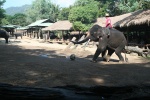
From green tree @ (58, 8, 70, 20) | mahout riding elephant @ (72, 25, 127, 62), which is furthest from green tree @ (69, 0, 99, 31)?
green tree @ (58, 8, 70, 20)

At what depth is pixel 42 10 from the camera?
84.3 m

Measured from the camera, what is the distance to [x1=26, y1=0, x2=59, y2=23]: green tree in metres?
80.8

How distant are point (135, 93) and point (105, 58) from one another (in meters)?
9.45

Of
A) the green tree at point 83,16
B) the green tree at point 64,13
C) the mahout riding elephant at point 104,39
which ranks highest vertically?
the green tree at point 64,13

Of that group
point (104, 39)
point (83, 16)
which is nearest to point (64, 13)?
point (83, 16)

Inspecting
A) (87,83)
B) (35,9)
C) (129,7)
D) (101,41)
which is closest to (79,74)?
(87,83)

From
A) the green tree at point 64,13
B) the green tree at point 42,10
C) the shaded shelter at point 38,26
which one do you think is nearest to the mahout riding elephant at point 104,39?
the shaded shelter at point 38,26

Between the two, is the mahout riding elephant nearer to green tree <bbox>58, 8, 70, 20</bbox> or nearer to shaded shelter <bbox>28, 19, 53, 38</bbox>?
shaded shelter <bbox>28, 19, 53, 38</bbox>

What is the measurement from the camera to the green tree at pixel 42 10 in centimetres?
8081

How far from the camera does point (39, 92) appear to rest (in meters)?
3.35

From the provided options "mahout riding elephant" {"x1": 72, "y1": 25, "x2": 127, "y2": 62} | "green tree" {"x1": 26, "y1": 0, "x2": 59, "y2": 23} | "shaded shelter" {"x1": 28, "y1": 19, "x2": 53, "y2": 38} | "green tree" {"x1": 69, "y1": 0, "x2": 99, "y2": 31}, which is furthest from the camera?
"green tree" {"x1": 26, "y1": 0, "x2": 59, "y2": 23}

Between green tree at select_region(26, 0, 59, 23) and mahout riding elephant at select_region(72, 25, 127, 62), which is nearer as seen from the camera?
mahout riding elephant at select_region(72, 25, 127, 62)

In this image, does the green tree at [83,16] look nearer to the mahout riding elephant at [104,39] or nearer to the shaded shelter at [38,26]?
the shaded shelter at [38,26]

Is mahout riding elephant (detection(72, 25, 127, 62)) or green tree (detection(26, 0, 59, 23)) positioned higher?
green tree (detection(26, 0, 59, 23))
